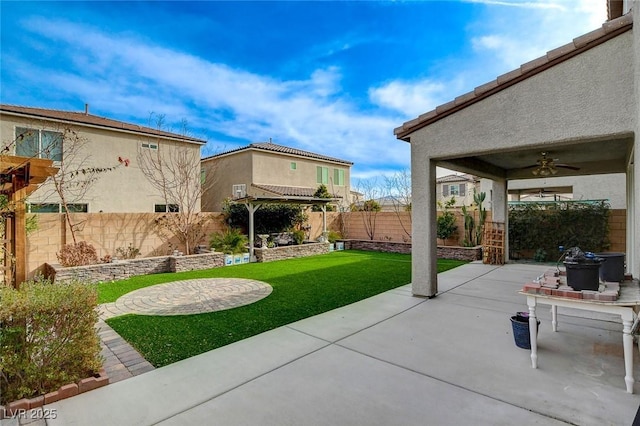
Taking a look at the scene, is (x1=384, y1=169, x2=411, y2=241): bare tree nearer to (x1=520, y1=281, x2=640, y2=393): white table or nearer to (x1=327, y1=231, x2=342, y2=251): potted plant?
(x1=327, y1=231, x2=342, y2=251): potted plant

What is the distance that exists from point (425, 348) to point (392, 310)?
1.95 m

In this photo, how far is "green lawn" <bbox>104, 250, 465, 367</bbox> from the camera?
17.0ft

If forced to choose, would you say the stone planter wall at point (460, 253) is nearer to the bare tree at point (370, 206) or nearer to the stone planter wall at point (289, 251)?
the bare tree at point (370, 206)

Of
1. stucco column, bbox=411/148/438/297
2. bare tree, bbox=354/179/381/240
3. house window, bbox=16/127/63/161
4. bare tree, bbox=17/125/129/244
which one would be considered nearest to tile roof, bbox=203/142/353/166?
bare tree, bbox=354/179/381/240

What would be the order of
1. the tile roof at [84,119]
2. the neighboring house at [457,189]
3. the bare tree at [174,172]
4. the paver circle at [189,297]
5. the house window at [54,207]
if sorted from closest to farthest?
the paver circle at [189,297] → the house window at [54,207] → the tile roof at [84,119] → the bare tree at [174,172] → the neighboring house at [457,189]

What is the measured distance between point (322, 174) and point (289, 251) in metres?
11.9

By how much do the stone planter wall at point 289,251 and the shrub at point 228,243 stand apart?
31.0 inches

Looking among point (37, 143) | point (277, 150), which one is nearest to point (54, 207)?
point (37, 143)

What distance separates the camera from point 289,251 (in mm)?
15359

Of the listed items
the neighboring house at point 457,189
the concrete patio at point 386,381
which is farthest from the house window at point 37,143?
the neighboring house at point 457,189

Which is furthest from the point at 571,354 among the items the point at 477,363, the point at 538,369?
the point at 477,363

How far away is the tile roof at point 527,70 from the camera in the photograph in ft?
15.9

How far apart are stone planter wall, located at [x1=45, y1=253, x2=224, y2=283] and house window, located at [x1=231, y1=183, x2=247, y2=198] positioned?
9006 millimetres

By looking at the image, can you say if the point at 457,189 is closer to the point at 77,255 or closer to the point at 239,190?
the point at 239,190
